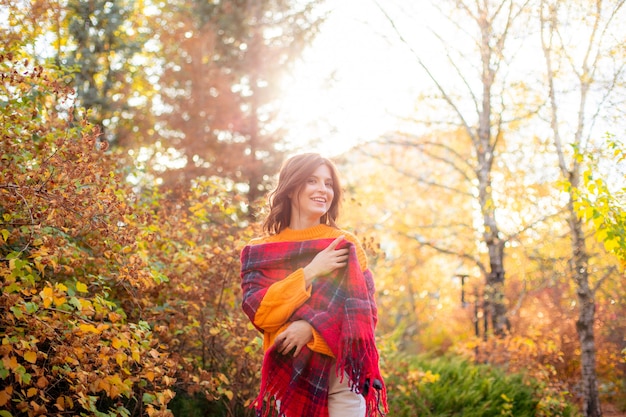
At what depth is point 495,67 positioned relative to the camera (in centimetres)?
753

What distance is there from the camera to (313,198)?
2.77 metres

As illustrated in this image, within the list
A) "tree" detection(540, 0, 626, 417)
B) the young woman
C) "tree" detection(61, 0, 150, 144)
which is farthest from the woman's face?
"tree" detection(61, 0, 150, 144)

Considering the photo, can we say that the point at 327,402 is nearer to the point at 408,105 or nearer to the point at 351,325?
the point at 351,325

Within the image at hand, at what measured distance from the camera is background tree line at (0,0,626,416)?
113 inches

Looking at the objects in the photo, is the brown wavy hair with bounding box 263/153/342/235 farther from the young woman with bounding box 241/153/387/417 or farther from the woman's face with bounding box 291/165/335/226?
the young woman with bounding box 241/153/387/417

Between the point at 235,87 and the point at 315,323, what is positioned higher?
the point at 235,87

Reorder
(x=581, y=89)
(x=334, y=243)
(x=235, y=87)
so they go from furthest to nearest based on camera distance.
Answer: (x=235, y=87) → (x=581, y=89) → (x=334, y=243)

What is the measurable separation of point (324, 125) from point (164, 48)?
15.5 ft

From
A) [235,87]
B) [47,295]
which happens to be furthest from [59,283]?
[235,87]

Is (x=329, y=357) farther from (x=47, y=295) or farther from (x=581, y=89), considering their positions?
(x=581, y=89)

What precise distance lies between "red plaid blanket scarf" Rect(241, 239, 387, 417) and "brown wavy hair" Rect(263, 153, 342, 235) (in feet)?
1.45

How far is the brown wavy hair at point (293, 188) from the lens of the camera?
281cm

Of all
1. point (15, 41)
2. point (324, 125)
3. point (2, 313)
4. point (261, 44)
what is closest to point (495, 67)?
point (324, 125)

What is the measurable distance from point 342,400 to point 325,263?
1.99 ft
